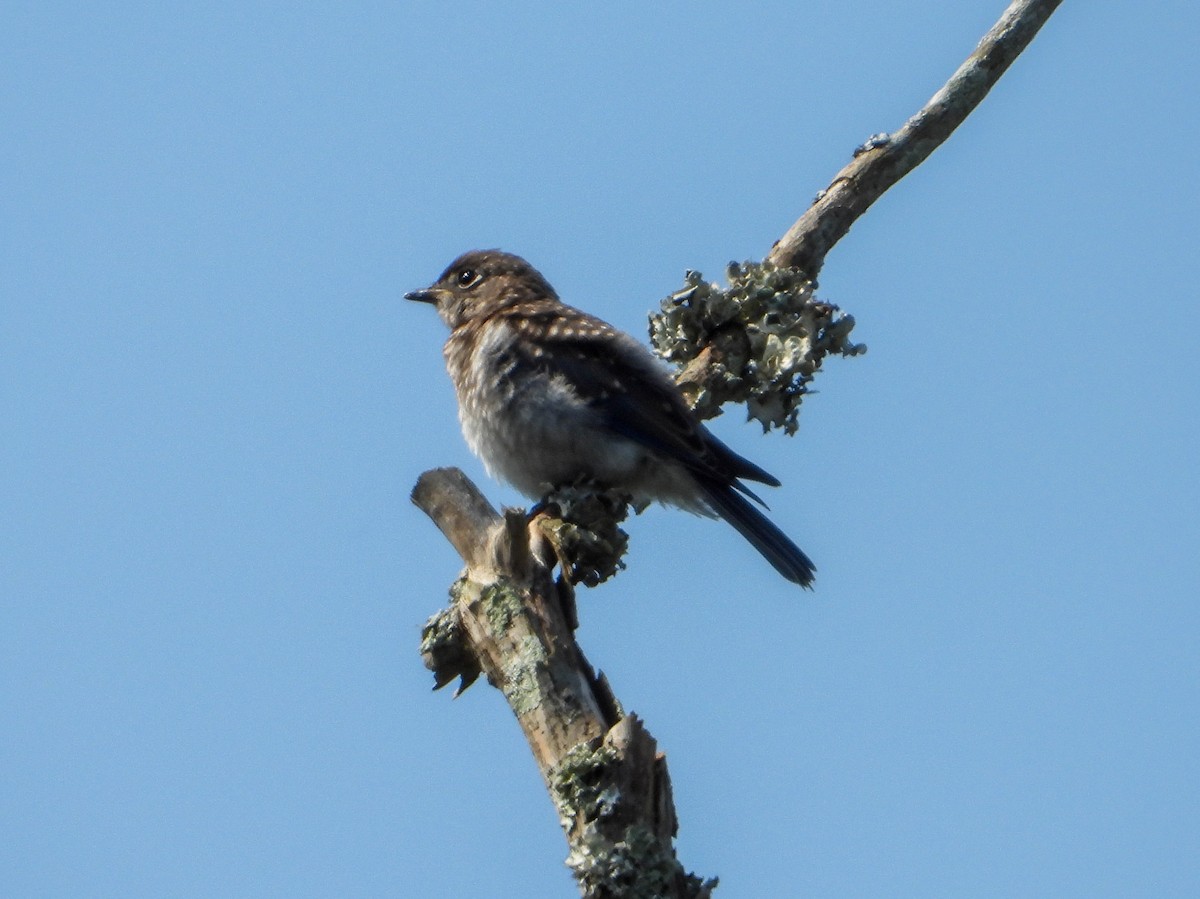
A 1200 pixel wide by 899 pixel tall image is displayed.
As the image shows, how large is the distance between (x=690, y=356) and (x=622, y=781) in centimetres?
287

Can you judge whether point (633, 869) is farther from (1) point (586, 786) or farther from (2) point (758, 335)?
(2) point (758, 335)

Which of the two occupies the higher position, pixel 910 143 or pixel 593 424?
pixel 910 143

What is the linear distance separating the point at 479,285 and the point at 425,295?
1.10 feet

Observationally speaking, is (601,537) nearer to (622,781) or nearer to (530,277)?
(622,781)

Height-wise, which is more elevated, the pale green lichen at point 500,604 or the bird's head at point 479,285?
the bird's head at point 479,285

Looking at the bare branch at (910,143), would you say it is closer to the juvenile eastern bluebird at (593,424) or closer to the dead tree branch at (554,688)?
the juvenile eastern bluebird at (593,424)

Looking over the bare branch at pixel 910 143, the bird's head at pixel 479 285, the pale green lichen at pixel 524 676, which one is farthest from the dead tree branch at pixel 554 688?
the bird's head at pixel 479 285

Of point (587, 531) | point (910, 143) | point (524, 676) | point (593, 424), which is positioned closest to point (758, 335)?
point (593, 424)

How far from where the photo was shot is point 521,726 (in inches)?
161

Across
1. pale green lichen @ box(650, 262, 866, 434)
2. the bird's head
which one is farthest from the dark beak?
pale green lichen @ box(650, 262, 866, 434)

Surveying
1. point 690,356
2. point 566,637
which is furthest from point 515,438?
point 566,637

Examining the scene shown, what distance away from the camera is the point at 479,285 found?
25.2 ft

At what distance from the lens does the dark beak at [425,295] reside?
7852 millimetres

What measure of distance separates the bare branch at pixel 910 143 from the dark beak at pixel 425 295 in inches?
87.5
